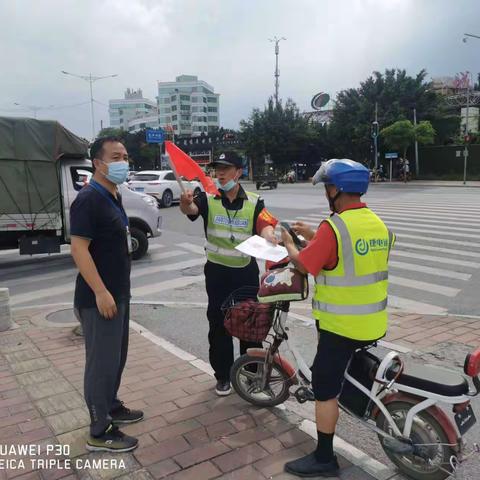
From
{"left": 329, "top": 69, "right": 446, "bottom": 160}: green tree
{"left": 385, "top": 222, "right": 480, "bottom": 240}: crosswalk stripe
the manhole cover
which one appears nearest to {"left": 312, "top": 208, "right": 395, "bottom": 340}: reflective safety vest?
the manhole cover

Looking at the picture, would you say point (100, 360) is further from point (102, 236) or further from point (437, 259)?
point (437, 259)

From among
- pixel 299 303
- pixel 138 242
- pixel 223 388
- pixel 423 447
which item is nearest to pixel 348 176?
pixel 423 447

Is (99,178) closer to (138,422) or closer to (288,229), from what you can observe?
(288,229)

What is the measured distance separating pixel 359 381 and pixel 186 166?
7.24ft

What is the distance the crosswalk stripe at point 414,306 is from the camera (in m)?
6.44

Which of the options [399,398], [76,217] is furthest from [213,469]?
[76,217]

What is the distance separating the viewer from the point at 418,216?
15742mm

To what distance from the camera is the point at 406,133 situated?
38406 mm

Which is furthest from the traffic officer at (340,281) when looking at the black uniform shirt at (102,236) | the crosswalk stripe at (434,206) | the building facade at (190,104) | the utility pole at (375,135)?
the building facade at (190,104)

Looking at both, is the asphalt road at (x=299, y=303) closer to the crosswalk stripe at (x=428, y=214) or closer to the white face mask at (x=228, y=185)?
the crosswalk stripe at (x=428, y=214)

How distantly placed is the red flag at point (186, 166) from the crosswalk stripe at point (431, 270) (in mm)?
5515

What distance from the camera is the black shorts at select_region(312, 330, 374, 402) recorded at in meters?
2.77

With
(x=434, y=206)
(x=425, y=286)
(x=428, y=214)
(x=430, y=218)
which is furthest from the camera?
(x=434, y=206)

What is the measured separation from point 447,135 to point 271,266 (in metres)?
46.8
